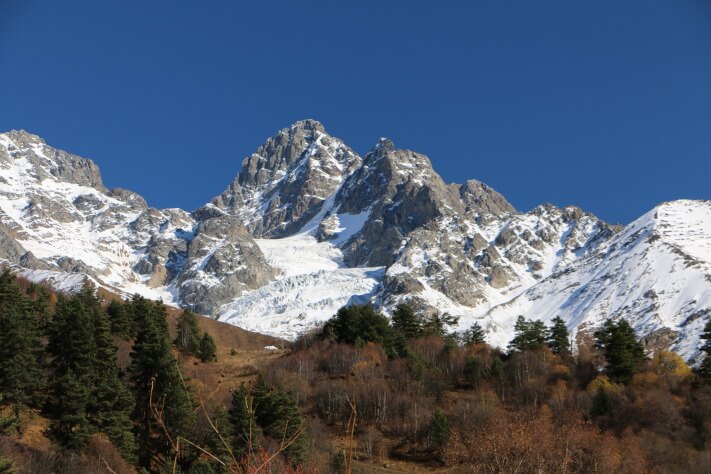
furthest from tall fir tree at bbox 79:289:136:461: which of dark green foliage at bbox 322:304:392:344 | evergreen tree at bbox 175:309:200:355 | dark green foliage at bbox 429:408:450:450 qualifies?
dark green foliage at bbox 322:304:392:344

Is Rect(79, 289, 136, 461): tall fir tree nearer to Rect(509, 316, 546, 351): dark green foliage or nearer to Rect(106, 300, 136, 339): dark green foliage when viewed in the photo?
Rect(106, 300, 136, 339): dark green foliage

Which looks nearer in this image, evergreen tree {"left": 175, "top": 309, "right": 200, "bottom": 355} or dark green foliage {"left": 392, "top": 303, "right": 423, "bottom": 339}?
evergreen tree {"left": 175, "top": 309, "right": 200, "bottom": 355}

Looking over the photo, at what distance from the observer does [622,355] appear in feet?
255

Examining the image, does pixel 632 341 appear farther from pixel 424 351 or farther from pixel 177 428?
pixel 177 428

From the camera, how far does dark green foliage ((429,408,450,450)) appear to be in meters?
64.1

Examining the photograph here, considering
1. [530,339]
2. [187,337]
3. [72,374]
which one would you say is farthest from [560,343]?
[72,374]

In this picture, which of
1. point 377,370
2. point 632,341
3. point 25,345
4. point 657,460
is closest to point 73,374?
point 25,345

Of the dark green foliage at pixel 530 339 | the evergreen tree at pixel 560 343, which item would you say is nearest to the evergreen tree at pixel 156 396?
the dark green foliage at pixel 530 339

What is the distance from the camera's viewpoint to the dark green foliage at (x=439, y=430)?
64062 mm

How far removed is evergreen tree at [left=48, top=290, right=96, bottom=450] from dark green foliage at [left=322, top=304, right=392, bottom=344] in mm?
41324

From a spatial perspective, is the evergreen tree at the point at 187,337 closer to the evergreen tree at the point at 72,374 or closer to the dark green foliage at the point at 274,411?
the evergreen tree at the point at 72,374

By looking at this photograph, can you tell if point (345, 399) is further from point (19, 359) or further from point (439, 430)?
point (19, 359)

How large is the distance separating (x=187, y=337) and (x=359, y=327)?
26.2 m

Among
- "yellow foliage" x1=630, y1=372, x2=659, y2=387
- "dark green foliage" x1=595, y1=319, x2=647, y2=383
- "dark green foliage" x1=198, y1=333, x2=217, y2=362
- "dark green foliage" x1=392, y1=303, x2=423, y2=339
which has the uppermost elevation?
"dark green foliage" x1=392, y1=303, x2=423, y2=339
